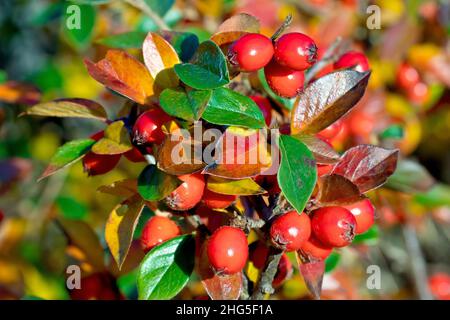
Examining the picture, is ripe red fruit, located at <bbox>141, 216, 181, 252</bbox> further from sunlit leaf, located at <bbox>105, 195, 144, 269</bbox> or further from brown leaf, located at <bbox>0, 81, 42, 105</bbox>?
brown leaf, located at <bbox>0, 81, 42, 105</bbox>

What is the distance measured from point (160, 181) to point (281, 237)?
0.67 feet

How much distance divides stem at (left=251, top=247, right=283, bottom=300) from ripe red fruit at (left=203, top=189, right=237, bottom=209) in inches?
4.4

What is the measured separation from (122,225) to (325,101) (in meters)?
0.39

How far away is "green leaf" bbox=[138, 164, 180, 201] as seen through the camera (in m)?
1.00

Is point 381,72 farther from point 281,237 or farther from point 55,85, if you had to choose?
point 281,237

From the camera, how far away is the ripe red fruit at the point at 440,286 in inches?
81.4

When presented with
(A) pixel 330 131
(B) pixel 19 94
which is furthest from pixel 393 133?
(B) pixel 19 94

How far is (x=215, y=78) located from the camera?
969 mm

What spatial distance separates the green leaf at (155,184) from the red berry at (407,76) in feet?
4.26

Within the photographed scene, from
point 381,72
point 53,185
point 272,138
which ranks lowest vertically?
A: point 272,138

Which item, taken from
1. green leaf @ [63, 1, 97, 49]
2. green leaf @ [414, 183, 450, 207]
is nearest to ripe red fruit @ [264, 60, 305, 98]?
green leaf @ [63, 1, 97, 49]
